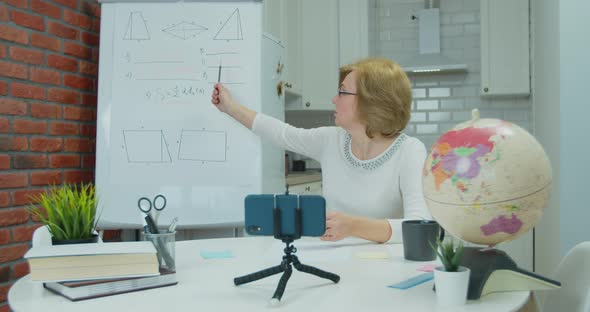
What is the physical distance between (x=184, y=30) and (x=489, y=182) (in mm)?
1640

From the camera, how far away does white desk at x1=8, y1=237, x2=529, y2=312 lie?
1.01 metres

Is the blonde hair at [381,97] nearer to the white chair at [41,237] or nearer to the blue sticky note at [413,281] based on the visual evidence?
the blue sticky note at [413,281]

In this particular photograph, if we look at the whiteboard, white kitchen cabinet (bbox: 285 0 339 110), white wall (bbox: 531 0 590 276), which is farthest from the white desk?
white kitchen cabinet (bbox: 285 0 339 110)

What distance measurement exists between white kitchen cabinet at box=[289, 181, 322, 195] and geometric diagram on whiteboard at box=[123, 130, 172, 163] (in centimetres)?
116

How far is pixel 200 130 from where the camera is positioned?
91.0 inches

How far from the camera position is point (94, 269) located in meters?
1.09

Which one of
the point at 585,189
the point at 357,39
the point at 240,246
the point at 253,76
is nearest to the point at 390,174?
the point at 240,246

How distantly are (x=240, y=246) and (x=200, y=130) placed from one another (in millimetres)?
816

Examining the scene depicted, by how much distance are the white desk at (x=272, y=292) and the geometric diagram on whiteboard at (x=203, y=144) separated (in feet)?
3.01

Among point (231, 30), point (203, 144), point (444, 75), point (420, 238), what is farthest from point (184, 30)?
point (444, 75)

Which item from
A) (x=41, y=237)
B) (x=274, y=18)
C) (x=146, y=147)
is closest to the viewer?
(x=41, y=237)

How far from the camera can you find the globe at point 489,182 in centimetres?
105

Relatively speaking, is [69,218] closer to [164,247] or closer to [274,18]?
[164,247]

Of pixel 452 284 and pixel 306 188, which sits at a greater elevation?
pixel 306 188
